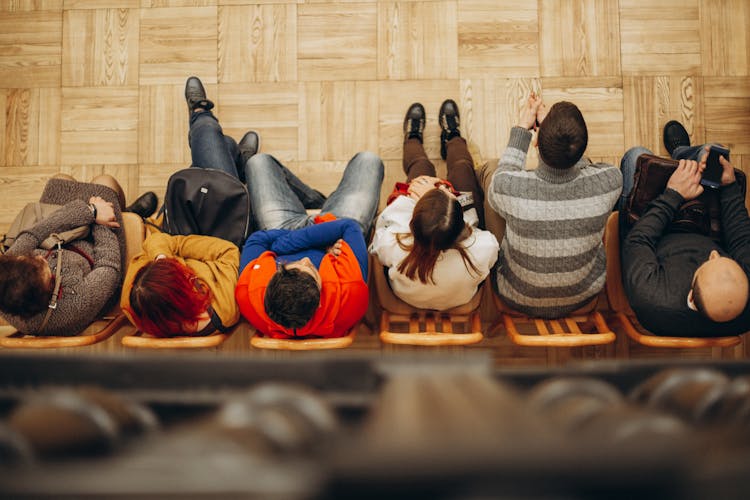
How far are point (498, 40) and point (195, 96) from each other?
1479mm

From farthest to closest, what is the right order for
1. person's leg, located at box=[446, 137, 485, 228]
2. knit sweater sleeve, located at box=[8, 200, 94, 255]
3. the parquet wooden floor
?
1. the parquet wooden floor
2. person's leg, located at box=[446, 137, 485, 228]
3. knit sweater sleeve, located at box=[8, 200, 94, 255]

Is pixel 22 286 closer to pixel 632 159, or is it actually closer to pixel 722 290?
pixel 722 290

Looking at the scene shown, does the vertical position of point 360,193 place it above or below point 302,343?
above

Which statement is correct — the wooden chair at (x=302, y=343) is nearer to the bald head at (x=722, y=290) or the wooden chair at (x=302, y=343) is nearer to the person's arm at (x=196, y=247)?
the person's arm at (x=196, y=247)

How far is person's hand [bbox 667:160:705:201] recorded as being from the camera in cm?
177

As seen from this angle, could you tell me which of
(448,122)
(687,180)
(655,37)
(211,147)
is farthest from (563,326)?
(211,147)

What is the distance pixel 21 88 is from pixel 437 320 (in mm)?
Result: 2377

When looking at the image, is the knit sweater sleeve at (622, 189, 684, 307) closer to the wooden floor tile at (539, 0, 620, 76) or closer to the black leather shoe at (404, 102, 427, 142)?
the wooden floor tile at (539, 0, 620, 76)

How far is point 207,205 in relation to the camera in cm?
186

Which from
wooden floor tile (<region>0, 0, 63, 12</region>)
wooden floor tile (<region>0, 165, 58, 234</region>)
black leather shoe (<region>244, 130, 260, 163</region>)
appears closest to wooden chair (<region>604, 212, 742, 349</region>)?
black leather shoe (<region>244, 130, 260, 163</region>)

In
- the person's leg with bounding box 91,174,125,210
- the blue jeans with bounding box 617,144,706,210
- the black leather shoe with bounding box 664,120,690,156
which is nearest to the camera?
the blue jeans with bounding box 617,144,706,210

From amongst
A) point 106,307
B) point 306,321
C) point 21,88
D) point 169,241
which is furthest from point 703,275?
point 21,88

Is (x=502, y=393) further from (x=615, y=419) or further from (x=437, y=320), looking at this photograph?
(x=437, y=320)

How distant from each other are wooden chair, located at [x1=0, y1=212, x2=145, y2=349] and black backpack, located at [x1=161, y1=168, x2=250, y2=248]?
13 centimetres
